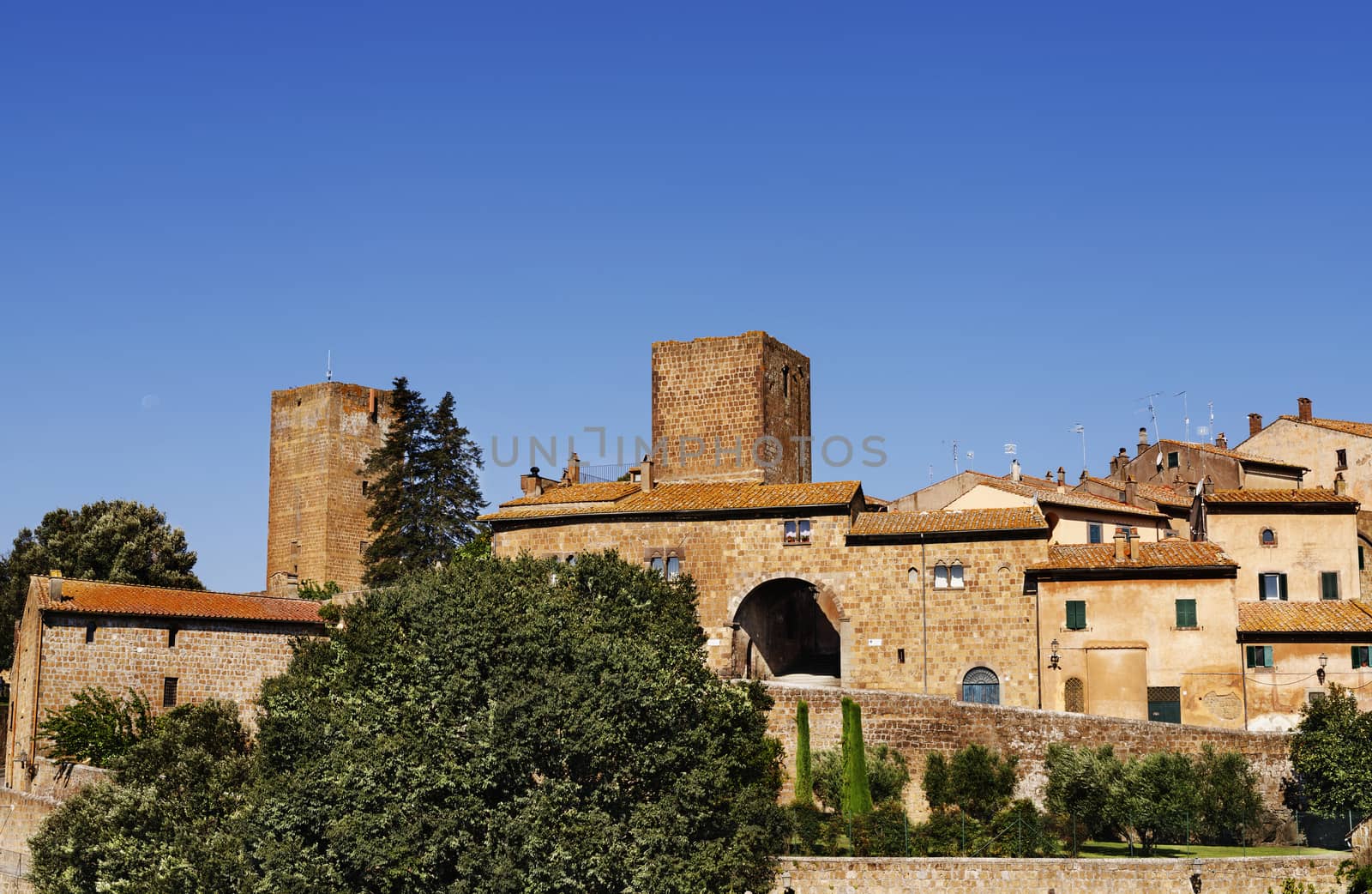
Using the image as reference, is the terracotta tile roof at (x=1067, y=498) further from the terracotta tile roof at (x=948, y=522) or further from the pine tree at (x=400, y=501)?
the pine tree at (x=400, y=501)

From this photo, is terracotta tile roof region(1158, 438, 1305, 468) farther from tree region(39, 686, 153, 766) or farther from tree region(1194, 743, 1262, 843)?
tree region(39, 686, 153, 766)

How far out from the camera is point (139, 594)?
136 feet

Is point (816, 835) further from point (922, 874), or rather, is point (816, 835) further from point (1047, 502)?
point (1047, 502)

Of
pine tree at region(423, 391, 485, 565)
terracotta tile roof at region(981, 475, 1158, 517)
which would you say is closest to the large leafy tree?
pine tree at region(423, 391, 485, 565)

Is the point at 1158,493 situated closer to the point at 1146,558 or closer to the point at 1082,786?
the point at 1146,558

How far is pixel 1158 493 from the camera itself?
5422 cm

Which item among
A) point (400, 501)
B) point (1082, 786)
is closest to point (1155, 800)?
point (1082, 786)

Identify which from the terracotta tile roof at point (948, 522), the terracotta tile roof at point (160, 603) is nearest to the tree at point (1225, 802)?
the terracotta tile roof at point (948, 522)

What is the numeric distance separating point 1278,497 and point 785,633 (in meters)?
15.3

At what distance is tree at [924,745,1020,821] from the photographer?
36.9m

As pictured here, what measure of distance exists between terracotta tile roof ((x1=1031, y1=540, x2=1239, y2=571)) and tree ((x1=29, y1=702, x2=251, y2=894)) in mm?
21616

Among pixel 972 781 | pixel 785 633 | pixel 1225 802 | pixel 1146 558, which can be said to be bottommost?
pixel 1225 802

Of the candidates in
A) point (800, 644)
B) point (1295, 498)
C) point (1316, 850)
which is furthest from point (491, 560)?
point (1295, 498)

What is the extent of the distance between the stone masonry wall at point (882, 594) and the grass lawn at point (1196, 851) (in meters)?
6.69
